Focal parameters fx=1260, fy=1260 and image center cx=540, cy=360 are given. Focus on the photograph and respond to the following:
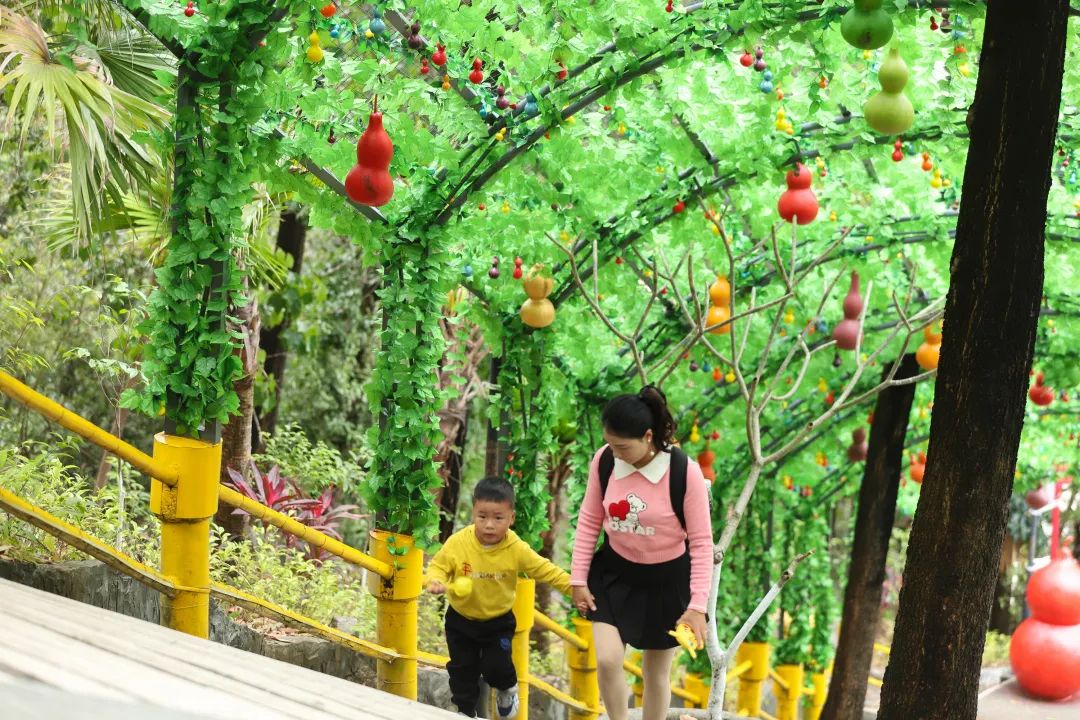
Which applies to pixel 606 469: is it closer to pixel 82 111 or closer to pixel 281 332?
pixel 82 111

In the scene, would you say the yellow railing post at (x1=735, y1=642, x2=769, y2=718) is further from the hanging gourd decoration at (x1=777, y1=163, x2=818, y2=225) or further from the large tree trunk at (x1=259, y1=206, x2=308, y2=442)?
the hanging gourd decoration at (x1=777, y1=163, x2=818, y2=225)

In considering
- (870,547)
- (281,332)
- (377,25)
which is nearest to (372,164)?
(377,25)

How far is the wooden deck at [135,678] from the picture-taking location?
2197 mm

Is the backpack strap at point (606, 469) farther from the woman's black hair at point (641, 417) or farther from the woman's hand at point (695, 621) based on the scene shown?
the woman's hand at point (695, 621)

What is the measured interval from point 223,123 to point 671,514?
7.30 ft

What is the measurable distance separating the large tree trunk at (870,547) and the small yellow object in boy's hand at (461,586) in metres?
5.62

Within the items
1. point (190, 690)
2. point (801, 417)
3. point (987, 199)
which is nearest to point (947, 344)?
point (987, 199)

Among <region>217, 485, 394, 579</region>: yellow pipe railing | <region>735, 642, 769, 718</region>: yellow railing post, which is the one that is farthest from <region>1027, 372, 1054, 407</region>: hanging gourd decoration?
<region>217, 485, 394, 579</region>: yellow pipe railing

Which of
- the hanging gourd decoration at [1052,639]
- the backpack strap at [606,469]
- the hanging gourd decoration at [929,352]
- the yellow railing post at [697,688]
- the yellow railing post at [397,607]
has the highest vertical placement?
the hanging gourd decoration at [929,352]

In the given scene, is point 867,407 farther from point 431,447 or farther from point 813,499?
point 431,447

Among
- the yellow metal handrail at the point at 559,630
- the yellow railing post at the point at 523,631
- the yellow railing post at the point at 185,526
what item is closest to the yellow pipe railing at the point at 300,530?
the yellow railing post at the point at 185,526

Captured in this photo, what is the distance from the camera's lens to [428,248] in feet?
20.2

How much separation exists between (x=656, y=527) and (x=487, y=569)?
0.82 m

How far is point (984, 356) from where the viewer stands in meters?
3.71
